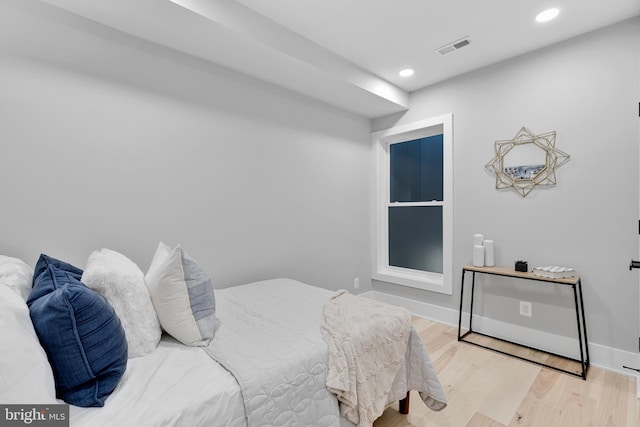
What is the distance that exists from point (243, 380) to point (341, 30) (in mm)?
2426

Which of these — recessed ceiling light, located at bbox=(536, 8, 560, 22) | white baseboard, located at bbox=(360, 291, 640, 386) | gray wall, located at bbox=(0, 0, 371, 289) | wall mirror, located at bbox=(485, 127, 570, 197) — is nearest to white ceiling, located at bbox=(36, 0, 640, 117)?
recessed ceiling light, located at bbox=(536, 8, 560, 22)

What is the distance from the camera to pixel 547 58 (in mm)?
2582

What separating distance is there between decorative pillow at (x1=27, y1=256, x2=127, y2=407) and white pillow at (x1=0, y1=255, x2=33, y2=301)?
20 centimetres

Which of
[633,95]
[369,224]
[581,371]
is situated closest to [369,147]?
[369,224]

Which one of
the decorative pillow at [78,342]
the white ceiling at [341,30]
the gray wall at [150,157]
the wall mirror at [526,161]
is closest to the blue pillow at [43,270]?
the decorative pillow at [78,342]

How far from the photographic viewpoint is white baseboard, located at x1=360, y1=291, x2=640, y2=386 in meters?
2.28

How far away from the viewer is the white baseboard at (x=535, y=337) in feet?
7.47

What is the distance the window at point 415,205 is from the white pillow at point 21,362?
3.14 metres

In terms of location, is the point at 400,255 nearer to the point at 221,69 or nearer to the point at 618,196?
Result: the point at 618,196

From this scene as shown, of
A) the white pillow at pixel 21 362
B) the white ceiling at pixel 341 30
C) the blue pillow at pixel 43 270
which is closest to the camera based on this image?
the white pillow at pixel 21 362

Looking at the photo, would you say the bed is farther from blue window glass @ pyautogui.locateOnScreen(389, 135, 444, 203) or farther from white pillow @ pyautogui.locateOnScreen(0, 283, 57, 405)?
blue window glass @ pyautogui.locateOnScreen(389, 135, 444, 203)

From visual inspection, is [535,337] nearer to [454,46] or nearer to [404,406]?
[404,406]

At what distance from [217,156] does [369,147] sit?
2.01m

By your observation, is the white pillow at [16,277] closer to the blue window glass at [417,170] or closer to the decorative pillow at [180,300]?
the decorative pillow at [180,300]
